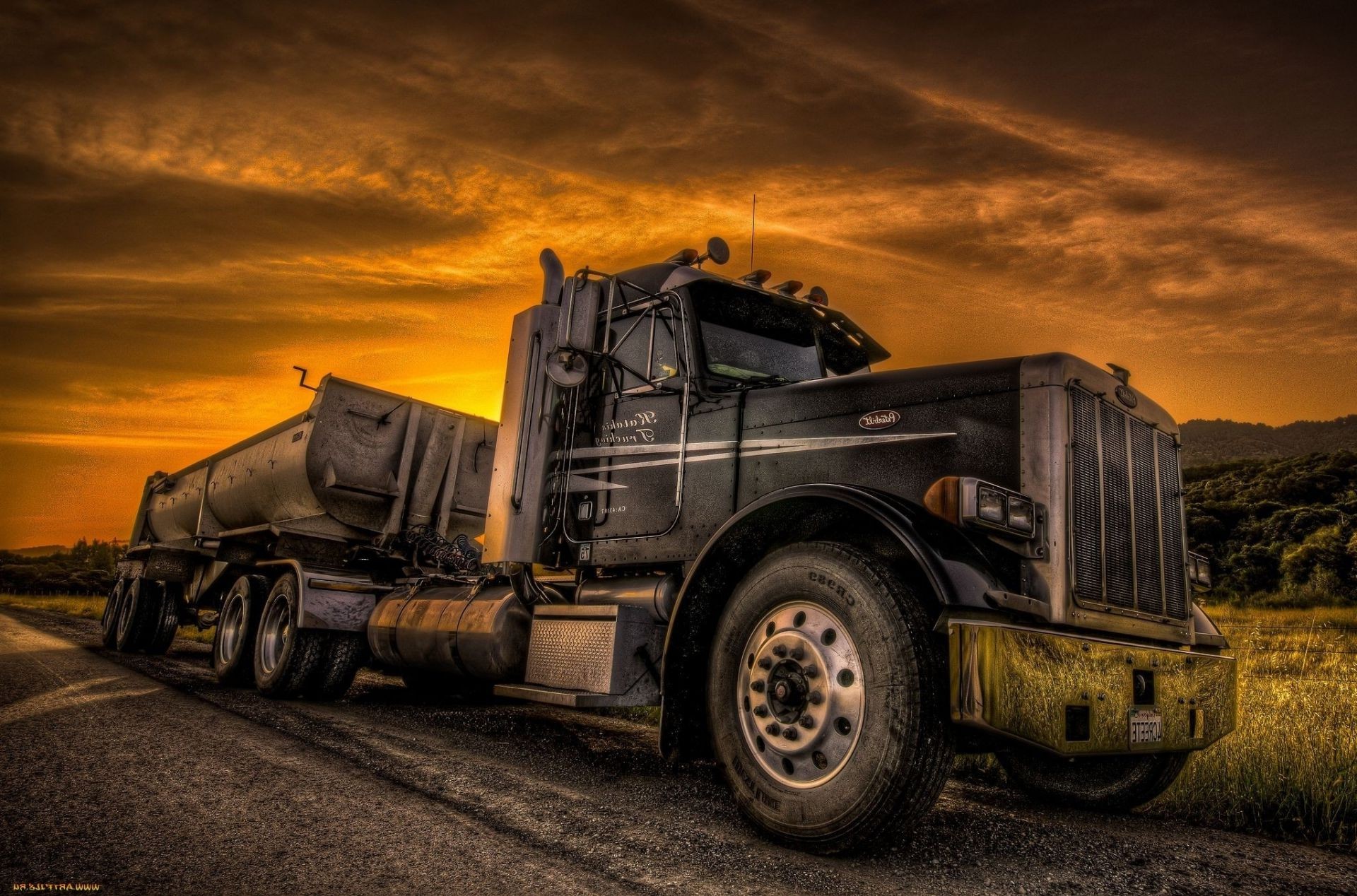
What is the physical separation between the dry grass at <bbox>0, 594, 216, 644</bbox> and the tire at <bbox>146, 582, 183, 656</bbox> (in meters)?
5.12

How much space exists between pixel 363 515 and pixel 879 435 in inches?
247

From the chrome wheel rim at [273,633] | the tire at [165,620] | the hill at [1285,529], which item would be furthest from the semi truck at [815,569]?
the hill at [1285,529]

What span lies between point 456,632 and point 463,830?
277cm

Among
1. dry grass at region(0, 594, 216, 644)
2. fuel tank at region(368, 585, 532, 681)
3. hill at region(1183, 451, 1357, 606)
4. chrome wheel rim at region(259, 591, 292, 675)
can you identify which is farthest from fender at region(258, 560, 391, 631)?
hill at region(1183, 451, 1357, 606)

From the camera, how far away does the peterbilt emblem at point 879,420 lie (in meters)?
4.23

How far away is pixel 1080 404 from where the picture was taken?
154 inches

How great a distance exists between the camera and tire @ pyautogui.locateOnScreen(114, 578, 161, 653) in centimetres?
1254

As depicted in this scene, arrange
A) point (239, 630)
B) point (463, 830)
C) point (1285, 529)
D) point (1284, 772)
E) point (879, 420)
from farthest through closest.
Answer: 1. point (1285, 529)
2. point (239, 630)
3. point (1284, 772)
4. point (879, 420)
5. point (463, 830)

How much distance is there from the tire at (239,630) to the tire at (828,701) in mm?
6306

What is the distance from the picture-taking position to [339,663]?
7895 millimetres

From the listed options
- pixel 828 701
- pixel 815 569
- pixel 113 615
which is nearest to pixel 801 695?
pixel 828 701

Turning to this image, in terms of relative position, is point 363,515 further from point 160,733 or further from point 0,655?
point 0,655

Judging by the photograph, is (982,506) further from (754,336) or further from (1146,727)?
(754,336)

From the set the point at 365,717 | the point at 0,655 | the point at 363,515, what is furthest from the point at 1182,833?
the point at 0,655
